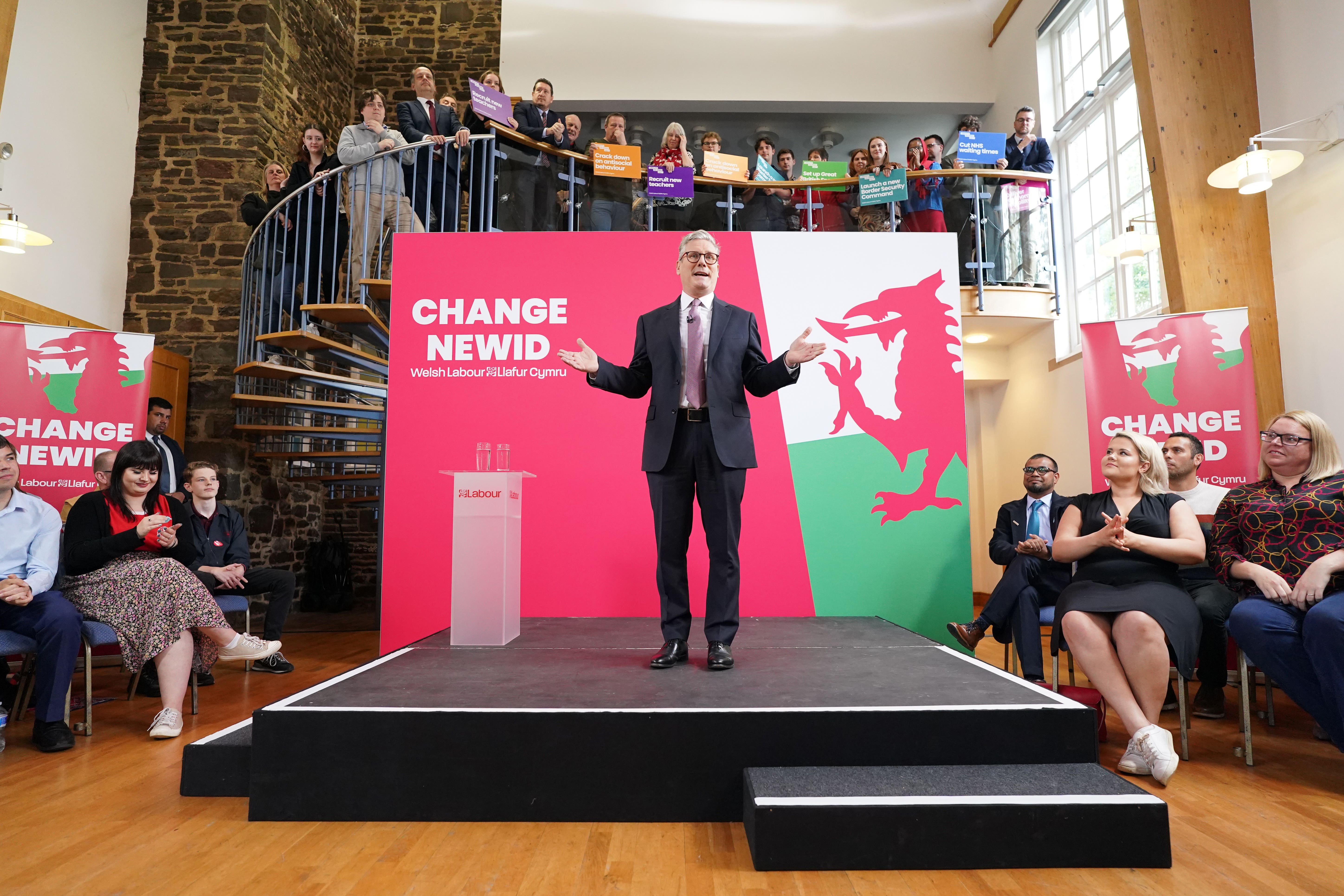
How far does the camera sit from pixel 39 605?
9.63 ft

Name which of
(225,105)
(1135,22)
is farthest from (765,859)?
(225,105)

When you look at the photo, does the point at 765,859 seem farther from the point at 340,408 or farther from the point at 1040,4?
the point at 1040,4

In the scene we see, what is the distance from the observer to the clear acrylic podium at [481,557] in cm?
312

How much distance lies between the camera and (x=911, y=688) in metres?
2.37

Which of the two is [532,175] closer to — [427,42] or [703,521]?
[703,521]

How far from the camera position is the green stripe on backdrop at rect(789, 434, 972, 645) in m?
4.29

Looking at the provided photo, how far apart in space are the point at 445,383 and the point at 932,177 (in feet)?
14.5

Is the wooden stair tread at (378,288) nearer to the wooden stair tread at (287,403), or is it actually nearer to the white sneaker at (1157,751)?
the wooden stair tread at (287,403)

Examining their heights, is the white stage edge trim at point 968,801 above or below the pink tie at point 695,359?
below

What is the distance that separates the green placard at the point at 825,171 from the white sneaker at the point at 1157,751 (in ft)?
16.5

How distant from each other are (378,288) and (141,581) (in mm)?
2986

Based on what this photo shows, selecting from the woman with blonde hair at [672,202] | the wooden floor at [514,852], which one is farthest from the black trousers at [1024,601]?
the woman with blonde hair at [672,202]

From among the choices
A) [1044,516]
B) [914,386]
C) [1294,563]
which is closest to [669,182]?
[914,386]

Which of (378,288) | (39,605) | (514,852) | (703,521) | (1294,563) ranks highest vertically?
(378,288)
